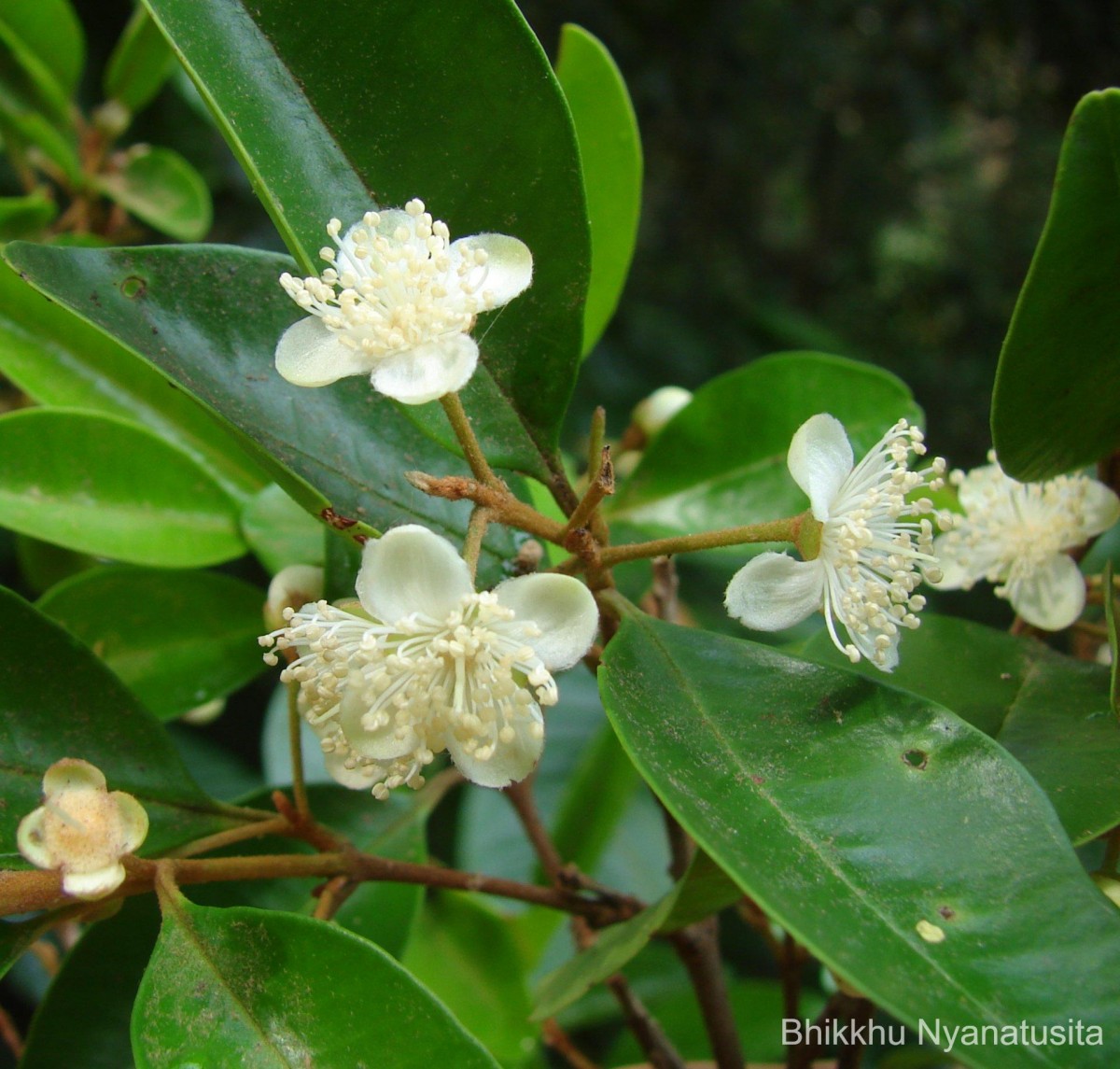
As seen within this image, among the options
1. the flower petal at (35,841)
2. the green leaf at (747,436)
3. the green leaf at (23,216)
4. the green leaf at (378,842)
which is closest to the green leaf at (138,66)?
the green leaf at (23,216)

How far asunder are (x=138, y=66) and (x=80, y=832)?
1143 mm

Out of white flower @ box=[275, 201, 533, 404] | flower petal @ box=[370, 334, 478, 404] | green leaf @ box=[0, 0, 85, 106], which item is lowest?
flower petal @ box=[370, 334, 478, 404]

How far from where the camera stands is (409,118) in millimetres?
633

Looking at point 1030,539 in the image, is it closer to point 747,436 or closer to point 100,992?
point 747,436

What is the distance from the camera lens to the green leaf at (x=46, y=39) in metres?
1.17

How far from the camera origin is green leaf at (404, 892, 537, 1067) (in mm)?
1103

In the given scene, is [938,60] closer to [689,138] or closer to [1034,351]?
[689,138]

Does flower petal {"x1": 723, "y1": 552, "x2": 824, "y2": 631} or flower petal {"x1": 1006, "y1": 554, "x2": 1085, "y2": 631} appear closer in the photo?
flower petal {"x1": 723, "y1": 552, "x2": 824, "y2": 631}

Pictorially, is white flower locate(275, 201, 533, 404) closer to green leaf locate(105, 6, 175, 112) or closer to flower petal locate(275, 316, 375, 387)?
flower petal locate(275, 316, 375, 387)

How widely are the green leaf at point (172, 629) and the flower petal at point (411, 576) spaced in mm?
405

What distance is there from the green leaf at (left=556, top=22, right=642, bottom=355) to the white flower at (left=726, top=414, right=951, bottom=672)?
306 mm

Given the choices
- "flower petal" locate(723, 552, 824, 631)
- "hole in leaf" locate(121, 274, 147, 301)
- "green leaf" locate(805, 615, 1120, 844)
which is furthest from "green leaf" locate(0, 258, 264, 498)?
"green leaf" locate(805, 615, 1120, 844)

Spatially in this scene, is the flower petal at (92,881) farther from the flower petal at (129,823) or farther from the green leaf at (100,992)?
the green leaf at (100,992)

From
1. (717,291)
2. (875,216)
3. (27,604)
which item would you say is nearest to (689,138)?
(717,291)
